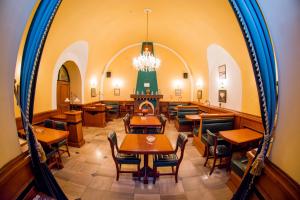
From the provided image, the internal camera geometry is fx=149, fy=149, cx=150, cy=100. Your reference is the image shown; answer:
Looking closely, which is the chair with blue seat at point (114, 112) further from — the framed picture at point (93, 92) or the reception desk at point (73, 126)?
the reception desk at point (73, 126)

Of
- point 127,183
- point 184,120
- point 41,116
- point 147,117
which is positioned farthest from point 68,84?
point 127,183

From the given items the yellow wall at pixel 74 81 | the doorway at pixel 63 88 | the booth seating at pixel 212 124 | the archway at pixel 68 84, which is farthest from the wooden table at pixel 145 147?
the yellow wall at pixel 74 81

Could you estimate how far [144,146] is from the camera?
2.75m

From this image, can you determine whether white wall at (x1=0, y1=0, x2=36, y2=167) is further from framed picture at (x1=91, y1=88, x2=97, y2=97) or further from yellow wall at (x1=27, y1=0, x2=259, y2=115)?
framed picture at (x1=91, y1=88, x2=97, y2=97)

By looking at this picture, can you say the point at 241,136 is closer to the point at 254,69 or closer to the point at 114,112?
the point at 254,69

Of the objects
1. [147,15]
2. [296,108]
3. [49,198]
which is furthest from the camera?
[147,15]

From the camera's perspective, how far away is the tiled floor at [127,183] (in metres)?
2.66

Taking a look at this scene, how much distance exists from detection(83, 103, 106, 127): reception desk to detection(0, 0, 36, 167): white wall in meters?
5.89

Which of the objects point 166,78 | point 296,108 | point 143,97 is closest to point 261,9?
point 296,108

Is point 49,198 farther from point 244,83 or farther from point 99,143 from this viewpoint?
point 244,83

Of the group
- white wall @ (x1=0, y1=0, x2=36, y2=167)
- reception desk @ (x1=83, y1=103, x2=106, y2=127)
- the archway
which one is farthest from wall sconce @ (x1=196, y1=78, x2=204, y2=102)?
white wall @ (x1=0, y1=0, x2=36, y2=167)

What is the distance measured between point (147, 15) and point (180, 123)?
451cm

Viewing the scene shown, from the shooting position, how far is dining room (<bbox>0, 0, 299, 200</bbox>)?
4.80 ft

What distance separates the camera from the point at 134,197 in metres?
2.60
